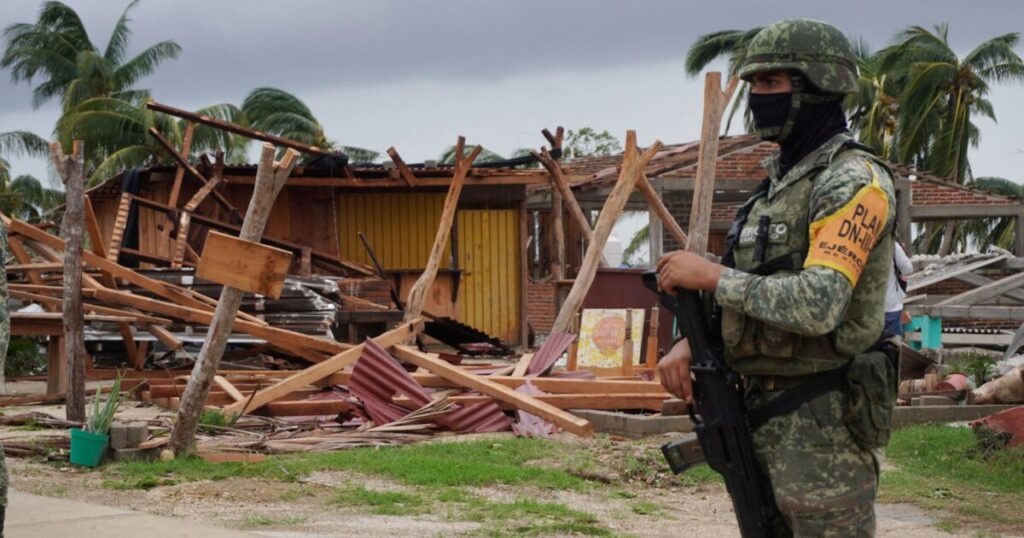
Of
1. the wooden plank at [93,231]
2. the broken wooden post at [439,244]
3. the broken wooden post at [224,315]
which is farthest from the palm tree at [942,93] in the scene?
the broken wooden post at [224,315]

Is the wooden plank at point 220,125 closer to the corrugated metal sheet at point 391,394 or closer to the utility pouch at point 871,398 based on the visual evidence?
the corrugated metal sheet at point 391,394

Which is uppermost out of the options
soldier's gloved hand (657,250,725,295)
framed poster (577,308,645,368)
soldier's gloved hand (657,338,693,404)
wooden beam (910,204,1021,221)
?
wooden beam (910,204,1021,221)

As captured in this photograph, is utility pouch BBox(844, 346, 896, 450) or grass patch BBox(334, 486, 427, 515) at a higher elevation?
utility pouch BBox(844, 346, 896, 450)

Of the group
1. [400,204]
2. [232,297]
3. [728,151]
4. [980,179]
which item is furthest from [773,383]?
[980,179]

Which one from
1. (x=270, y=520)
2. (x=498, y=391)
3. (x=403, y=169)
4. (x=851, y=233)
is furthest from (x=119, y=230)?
(x=851, y=233)

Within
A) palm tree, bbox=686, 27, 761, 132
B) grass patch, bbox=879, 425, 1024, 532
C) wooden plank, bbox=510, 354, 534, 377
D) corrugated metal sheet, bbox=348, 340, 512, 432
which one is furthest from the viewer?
palm tree, bbox=686, 27, 761, 132

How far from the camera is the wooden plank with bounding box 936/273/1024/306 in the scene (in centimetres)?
1580

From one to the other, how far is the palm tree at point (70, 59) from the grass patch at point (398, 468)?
115 feet

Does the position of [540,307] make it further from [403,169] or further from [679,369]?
[679,369]

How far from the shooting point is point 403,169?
19688 millimetres

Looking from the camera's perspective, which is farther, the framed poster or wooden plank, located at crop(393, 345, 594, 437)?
the framed poster

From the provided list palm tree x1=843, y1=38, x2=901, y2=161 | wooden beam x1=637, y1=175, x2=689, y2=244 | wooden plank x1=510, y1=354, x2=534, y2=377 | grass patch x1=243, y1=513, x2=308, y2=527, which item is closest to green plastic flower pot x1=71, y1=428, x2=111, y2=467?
grass patch x1=243, y1=513, x2=308, y2=527

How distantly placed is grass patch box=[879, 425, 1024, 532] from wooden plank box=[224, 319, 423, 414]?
4.65 metres

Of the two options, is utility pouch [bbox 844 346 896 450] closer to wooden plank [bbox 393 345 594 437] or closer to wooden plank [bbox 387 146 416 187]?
wooden plank [bbox 393 345 594 437]
